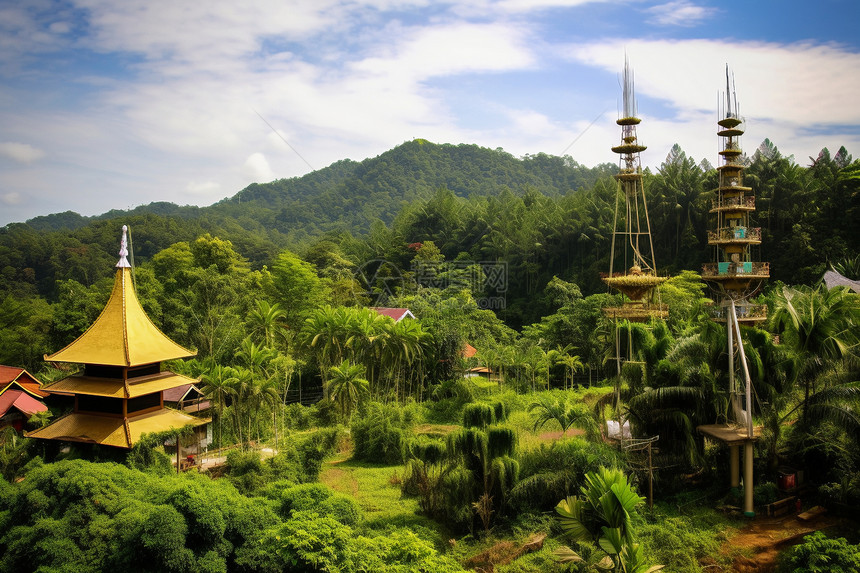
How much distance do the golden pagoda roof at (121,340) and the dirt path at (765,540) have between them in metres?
12.0

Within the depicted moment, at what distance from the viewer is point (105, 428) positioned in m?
12.6

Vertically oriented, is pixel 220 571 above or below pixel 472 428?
below

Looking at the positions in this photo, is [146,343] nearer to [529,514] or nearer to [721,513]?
[529,514]

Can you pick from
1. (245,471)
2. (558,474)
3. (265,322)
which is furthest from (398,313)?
(558,474)

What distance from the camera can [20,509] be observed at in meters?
10.7

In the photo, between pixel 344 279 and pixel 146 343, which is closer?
pixel 146 343

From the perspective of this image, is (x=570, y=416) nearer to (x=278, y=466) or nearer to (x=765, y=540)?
(x=765, y=540)

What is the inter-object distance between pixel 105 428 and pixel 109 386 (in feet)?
2.86

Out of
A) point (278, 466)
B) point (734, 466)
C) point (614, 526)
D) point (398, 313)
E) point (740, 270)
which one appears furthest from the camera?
point (398, 313)

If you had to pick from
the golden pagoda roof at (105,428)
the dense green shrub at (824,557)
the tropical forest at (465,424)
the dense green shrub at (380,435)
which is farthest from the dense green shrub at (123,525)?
A: the dense green shrub at (824,557)

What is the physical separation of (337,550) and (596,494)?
415 cm

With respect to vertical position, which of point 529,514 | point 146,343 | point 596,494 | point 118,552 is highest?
point 146,343

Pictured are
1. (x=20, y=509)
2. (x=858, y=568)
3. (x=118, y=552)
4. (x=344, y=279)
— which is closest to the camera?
(x=858, y=568)

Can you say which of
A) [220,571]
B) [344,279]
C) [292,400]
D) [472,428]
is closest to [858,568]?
A: [472,428]
